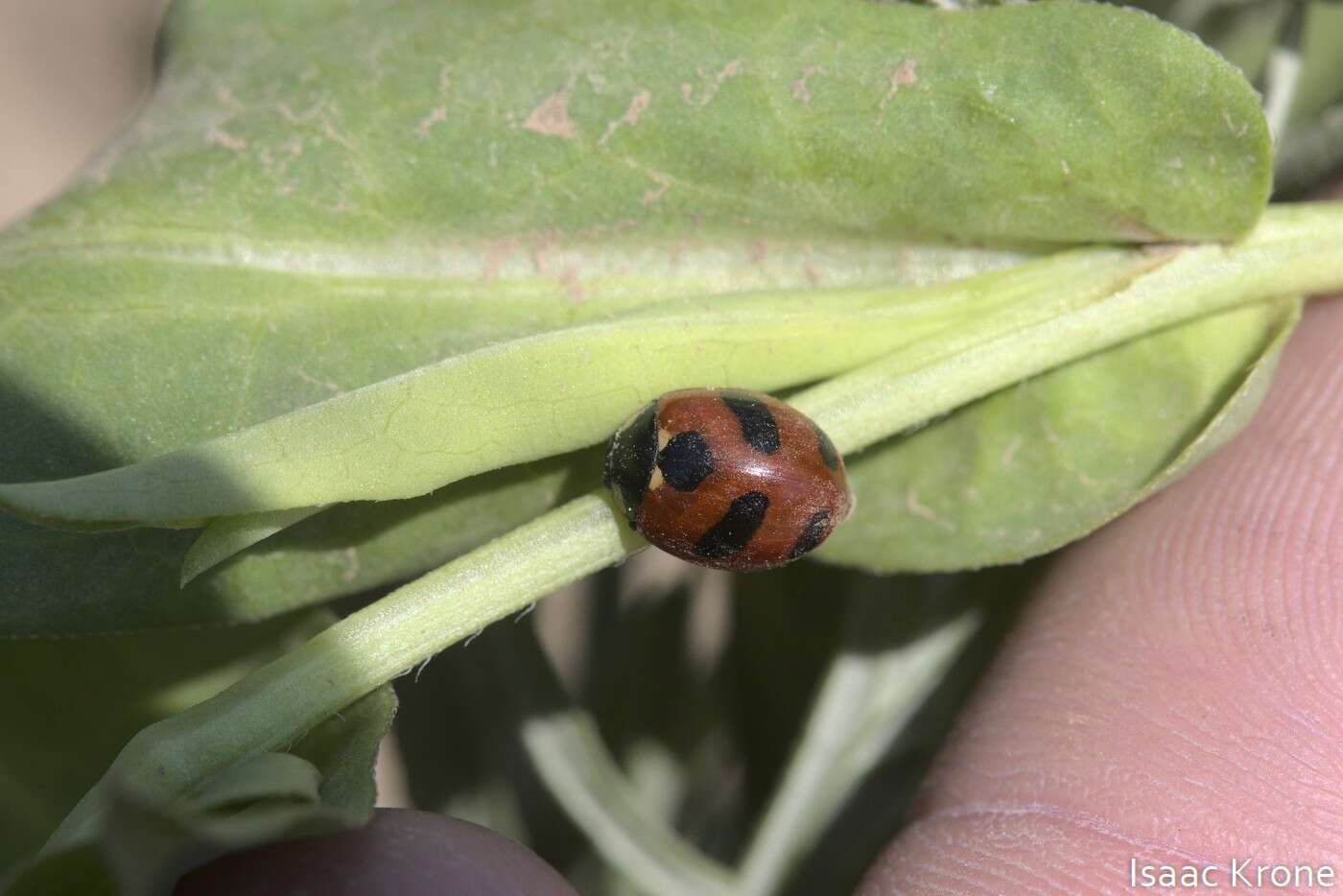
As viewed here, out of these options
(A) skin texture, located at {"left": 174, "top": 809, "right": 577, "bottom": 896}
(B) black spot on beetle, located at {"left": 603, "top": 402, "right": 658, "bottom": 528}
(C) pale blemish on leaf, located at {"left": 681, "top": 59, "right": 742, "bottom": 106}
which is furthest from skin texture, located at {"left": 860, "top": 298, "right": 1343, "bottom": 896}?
(C) pale blemish on leaf, located at {"left": 681, "top": 59, "right": 742, "bottom": 106}

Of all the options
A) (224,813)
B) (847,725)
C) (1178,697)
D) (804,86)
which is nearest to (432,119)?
(804,86)

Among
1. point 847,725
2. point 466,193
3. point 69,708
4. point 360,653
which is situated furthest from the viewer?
point 847,725

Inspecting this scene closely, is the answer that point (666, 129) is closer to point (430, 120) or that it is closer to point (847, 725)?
point (430, 120)

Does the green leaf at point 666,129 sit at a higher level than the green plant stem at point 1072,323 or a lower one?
higher

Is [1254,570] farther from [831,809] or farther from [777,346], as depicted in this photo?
[831,809]

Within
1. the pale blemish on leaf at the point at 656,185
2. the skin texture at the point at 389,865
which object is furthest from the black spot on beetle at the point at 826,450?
the skin texture at the point at 389,865

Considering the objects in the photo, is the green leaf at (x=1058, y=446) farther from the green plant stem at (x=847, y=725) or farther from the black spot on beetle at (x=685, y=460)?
the green plant stem at (x=847, y=725)

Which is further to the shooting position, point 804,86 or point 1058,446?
point 1058,446

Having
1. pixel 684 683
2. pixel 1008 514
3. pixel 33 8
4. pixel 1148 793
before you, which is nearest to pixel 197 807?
pixel 1008 514
